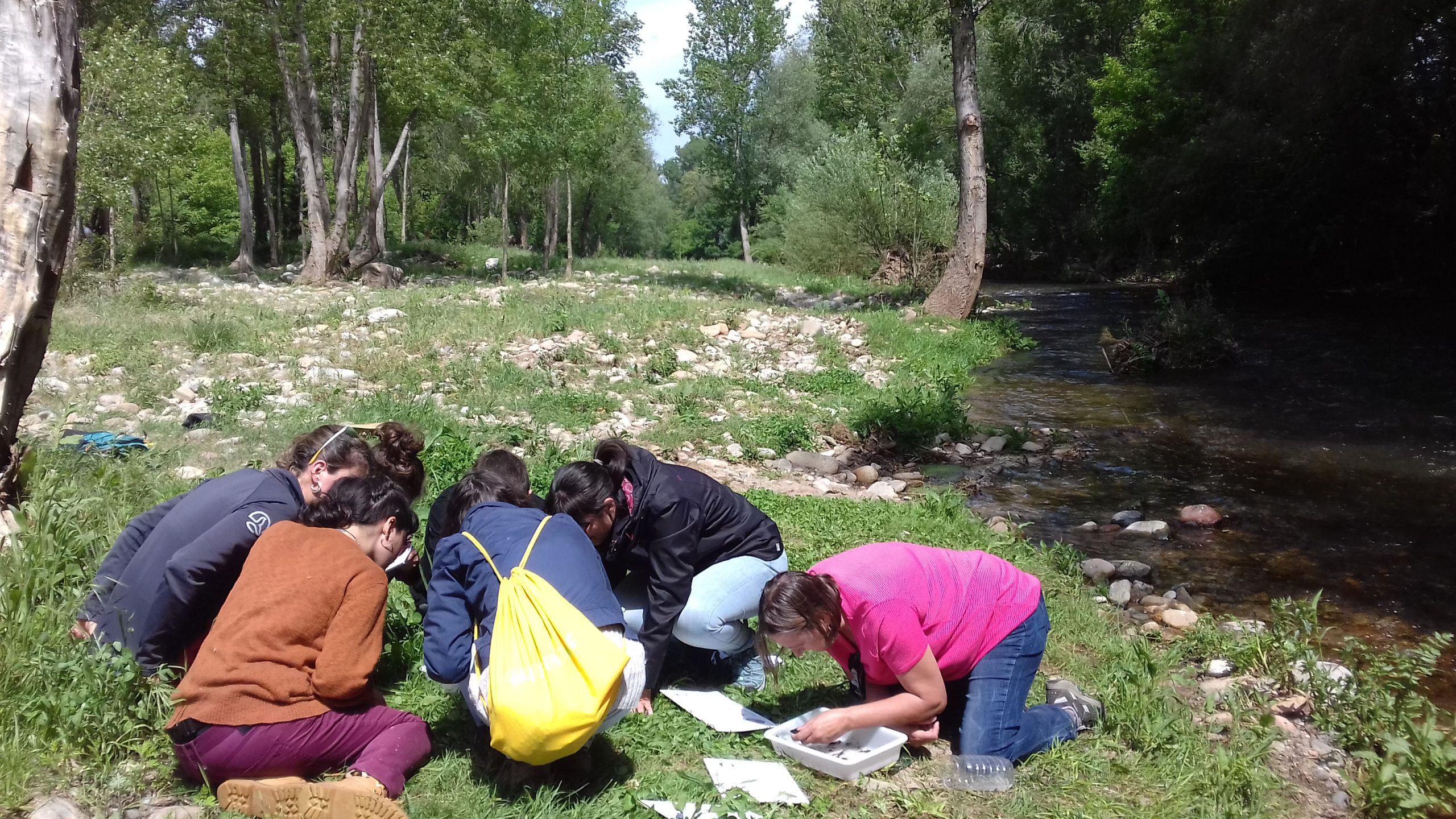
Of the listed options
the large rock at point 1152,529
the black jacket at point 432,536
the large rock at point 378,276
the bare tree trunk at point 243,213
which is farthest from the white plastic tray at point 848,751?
the bare tree trunk at point 243,213

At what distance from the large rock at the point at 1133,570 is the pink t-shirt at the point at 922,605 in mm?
2781

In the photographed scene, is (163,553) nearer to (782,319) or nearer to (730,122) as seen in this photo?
(782,319)

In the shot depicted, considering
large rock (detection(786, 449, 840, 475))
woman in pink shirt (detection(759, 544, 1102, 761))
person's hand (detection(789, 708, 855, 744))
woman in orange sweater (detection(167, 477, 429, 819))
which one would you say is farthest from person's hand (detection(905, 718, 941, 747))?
large rock (detection(786, 449, 840, 475))

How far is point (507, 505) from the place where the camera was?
3432 millimetres

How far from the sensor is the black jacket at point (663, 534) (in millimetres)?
3664

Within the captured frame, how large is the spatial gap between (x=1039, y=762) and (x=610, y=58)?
39136 millimetres

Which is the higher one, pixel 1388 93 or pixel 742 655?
pixel 1388 93

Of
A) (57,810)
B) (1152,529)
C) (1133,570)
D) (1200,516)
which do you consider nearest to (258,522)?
(57,810)

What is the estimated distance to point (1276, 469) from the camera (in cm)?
859

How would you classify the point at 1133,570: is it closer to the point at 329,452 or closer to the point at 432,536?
the point at 432,536

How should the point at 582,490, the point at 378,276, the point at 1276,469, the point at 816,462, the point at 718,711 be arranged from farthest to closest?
1. the point at 378,276
2. the point at 1276,469
3. the point at 816,462
4. the point at 718,711
5. the point at 582,490

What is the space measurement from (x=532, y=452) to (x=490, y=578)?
14.9 ft

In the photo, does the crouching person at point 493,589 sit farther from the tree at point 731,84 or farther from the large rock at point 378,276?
the tree at point 731,84

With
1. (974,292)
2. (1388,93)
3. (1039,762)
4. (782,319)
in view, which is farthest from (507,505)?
(1388,93)
